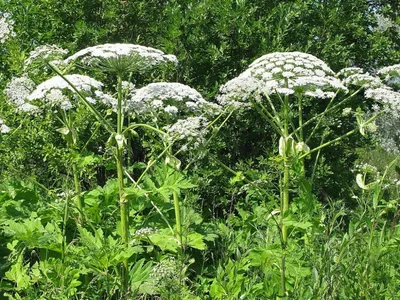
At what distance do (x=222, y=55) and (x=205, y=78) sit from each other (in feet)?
1.05

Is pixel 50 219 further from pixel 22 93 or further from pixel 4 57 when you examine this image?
pixel 4 57

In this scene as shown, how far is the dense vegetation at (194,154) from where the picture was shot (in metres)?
3.16

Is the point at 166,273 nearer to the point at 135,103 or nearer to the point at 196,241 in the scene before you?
the point at 196,241

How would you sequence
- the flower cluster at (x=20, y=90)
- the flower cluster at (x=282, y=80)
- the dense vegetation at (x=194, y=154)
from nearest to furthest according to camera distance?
the dense vegetation at (x=194, y=154) → the flower cluster at (x=282, y=80) → the flower cluster at (x=20, y=90)

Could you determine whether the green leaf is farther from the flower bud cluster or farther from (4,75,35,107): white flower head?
(4,75,35,107): white flower head

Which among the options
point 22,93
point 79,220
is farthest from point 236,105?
point 22,93

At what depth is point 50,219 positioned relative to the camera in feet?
14.3

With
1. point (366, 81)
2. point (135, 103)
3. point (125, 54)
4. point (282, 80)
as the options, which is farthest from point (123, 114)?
point (366, 81)

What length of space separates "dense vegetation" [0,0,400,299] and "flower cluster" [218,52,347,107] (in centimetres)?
2

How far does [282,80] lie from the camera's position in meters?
4.22

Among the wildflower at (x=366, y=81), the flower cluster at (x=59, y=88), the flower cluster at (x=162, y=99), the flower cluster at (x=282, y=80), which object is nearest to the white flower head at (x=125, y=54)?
the flower cluster at (x=59, y=88)

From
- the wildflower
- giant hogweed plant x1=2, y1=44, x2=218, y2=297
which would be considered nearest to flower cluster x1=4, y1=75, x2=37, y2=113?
giant hogweed plant x1=2, y1=44, x2=218, y2=297

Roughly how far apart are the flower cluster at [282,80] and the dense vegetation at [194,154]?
0.02 meters

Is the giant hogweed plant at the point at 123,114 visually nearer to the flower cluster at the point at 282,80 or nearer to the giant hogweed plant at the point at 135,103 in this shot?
the giant hogweed plant at the point at 135,103
